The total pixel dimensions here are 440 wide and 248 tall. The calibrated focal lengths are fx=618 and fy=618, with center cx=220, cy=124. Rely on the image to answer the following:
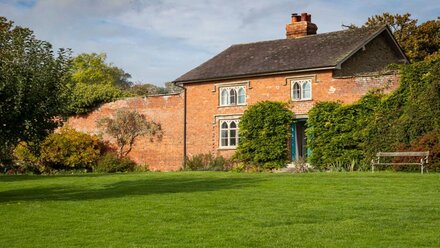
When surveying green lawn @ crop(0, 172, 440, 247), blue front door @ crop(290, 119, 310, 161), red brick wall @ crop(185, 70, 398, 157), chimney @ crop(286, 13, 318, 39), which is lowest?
green lawn @ crop(0, 172, 440, 247)

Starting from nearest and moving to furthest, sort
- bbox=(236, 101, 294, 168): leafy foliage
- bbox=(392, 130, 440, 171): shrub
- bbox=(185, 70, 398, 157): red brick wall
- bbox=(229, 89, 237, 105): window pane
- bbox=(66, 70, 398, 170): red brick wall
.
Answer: bbox=(392, 130, 440, 171): shrub < bbox=(185, 70, 398, 157): red brick wall < bbox=(66, 70, 398, 170): red brick wall < bbox=(236, 101, 294, 168): leafy foliage < bbox=(229, 89, 237, 105): window pane

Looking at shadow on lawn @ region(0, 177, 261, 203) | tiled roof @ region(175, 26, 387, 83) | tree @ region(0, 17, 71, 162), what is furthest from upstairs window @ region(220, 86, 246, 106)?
tree @ region(0, 17, 71, 162)

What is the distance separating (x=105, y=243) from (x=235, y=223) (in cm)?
257

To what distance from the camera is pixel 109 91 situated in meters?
37.3

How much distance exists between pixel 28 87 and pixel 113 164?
18.0 metres

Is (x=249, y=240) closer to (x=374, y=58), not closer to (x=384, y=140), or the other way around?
(x=384, y=140)

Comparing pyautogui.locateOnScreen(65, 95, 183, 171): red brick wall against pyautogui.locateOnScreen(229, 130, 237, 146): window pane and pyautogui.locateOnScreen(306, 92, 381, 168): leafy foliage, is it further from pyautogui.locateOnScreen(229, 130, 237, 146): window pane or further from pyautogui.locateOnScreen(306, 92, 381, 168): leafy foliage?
pyautogui.locateOnScreen(306, 92, 381, 168): leafy foliage

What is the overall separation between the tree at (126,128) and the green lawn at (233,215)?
55.0 feet

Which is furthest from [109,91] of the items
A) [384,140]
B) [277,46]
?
[384,140]

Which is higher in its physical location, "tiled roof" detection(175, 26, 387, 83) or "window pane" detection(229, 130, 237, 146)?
"tiled roof" detection(175, 26, 387, 83)

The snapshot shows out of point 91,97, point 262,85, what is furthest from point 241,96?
point 91,97

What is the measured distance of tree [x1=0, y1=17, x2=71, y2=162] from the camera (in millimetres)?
15938

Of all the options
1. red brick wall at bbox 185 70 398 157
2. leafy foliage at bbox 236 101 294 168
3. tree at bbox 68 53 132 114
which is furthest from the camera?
tree at bbox 68 53 132 114

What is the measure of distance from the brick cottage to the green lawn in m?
11.1
